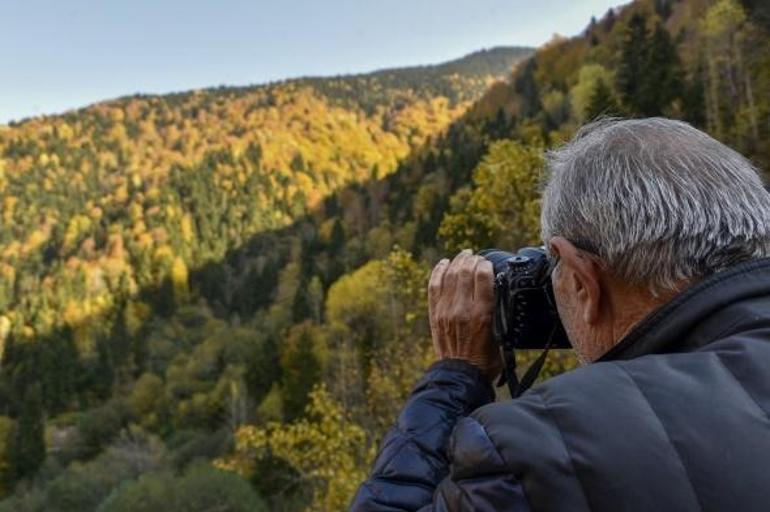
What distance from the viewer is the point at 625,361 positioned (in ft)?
3.03

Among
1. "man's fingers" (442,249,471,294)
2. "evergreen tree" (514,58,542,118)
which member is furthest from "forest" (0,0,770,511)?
"man's fingers" (442,249,471,294)

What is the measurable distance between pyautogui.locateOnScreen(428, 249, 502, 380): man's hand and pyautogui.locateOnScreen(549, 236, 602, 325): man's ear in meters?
0.25

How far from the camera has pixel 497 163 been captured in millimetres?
7508

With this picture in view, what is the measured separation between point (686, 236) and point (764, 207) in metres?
0.15

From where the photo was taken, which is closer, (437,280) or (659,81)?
(437,280)

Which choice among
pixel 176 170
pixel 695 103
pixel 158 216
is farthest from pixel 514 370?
pixel 176 170

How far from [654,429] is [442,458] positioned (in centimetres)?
40

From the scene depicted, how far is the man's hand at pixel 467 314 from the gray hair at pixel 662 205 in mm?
274

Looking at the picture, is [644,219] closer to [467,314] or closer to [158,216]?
[467,314]

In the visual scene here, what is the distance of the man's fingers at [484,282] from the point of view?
138cm

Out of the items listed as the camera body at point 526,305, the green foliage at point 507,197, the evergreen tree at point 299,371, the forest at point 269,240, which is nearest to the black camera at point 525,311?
the camera body at point 526,305

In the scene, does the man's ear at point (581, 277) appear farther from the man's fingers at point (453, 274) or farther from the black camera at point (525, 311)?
the man's fingers at point (453, 274)

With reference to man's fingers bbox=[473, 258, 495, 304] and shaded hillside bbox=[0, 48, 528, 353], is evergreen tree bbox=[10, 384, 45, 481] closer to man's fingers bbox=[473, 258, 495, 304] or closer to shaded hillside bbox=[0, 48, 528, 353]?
shaded hillside bbox=[0, 48, 528, 353]

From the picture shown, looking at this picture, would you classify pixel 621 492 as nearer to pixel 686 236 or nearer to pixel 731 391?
pixel 731 391
